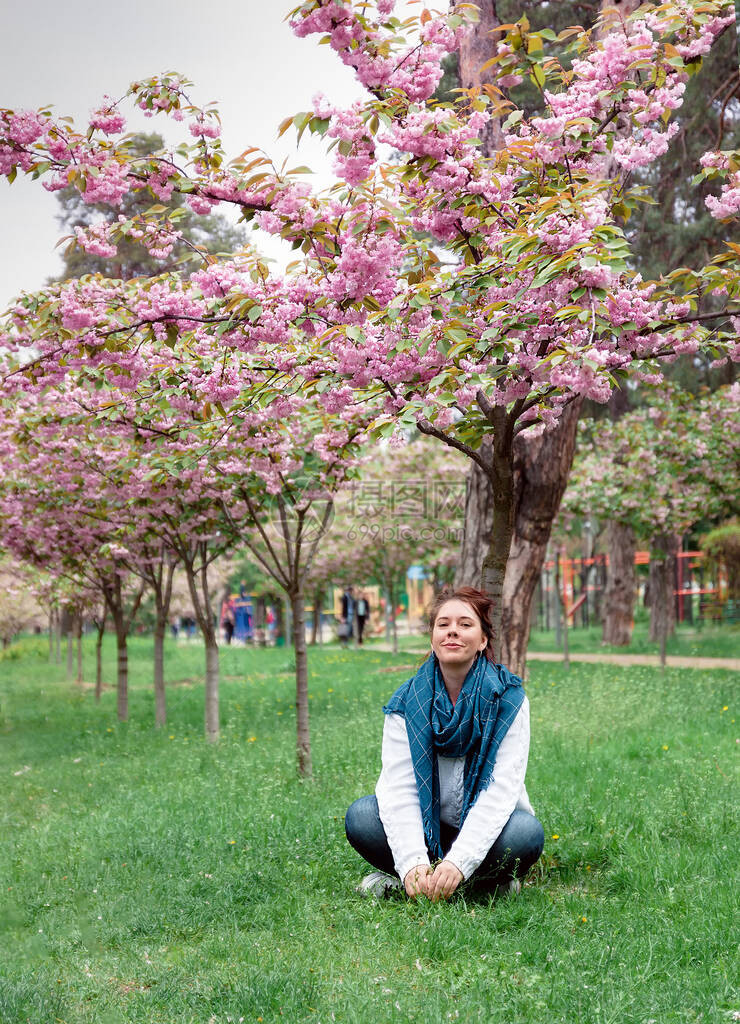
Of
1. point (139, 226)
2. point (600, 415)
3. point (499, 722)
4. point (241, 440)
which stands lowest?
point (499, 722)

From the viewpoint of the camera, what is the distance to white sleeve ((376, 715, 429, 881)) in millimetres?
3447

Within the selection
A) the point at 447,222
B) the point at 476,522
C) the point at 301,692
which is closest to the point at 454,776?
the point at 447,222

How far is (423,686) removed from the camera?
365 cm

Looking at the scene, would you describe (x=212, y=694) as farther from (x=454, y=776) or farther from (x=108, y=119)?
(x=108, y=119)

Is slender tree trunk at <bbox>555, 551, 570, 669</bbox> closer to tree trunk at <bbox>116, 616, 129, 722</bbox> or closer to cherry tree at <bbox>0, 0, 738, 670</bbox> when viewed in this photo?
tree trunk at <bbox>116, 616, 129, 722</bbox>

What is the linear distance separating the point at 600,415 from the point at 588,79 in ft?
51.2

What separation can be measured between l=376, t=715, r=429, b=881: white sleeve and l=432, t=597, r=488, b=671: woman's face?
0.32m

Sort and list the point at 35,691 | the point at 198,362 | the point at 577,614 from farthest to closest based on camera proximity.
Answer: the point at 577,614 < the point at 35,691 < the point at 198,362

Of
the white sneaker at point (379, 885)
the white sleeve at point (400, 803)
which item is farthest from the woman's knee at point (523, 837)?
the white sneaker at point (379, 885)

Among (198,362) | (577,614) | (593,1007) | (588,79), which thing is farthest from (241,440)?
(577,614)

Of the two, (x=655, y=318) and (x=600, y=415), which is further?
(x=600, y=415)

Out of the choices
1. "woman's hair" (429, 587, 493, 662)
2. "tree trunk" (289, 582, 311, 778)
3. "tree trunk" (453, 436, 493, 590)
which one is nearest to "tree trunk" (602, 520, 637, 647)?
"tree trunk" (453, 436, 493, 590)

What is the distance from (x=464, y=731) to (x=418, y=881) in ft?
1.86

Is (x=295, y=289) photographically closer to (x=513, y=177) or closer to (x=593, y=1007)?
(x=513, y=177)
